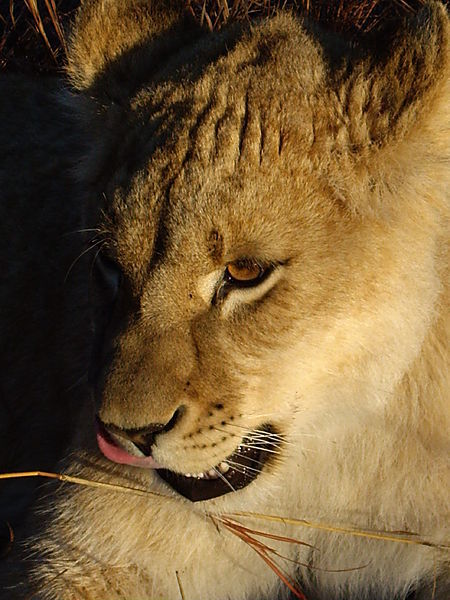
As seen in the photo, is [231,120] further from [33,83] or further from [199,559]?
[33,83]

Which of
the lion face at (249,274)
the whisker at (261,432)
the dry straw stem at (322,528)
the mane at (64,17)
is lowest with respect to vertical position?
the dry straw stem at (322,528)

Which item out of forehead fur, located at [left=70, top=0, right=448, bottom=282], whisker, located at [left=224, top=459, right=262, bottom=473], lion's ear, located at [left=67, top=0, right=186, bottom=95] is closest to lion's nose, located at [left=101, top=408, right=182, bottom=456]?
whisker, located at [left=224, top=459, right=262, bottom=473]

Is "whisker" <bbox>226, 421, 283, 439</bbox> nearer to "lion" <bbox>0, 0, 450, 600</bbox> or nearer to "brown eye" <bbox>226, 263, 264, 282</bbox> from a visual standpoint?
"lion" <bbox>0, 0, 450, 600</bbox>

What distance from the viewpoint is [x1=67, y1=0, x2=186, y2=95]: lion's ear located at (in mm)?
2787

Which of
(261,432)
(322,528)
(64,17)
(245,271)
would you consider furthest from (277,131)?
(64,17)

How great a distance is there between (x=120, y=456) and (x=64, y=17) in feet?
10.3

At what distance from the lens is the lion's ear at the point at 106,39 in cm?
279

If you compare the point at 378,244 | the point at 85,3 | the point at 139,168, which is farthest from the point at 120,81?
the point at 378,244

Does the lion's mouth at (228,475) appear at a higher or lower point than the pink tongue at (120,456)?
lower

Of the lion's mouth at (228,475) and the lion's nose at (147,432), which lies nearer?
the lion's nose at (147,432)

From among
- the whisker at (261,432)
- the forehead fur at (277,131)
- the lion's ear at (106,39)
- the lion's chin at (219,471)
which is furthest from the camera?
the lion's ear at (106,39)

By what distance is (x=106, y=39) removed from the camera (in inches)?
111

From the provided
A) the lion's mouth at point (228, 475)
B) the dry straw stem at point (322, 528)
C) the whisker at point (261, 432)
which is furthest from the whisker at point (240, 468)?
the dry straw stem at point (322, 528)

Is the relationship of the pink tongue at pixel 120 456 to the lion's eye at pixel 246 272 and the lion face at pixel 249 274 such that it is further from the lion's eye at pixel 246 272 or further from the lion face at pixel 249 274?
the lion's eye at pixel 246 272
